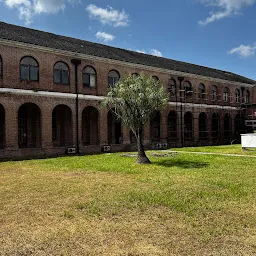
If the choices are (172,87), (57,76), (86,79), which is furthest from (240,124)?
(57,76)

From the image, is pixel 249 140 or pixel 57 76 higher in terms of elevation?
pixel 57 76

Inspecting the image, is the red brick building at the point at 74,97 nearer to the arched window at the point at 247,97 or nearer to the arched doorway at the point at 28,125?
the arched doorway at the point at 28,125

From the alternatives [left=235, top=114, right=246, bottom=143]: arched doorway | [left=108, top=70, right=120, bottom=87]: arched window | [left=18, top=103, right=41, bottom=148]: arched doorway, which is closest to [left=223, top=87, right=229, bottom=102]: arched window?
[left=235, top=114, right=246, bottom=143]: arched doorway

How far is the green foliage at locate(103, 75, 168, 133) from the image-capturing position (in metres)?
14.5

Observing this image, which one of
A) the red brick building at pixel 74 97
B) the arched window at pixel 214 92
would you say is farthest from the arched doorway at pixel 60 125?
the arched window at pixel 214 92

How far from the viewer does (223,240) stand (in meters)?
4.58

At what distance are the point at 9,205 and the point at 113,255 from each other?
3.82 metres

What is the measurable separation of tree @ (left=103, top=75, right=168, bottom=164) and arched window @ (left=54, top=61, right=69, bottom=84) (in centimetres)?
780

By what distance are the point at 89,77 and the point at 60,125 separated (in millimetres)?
4581

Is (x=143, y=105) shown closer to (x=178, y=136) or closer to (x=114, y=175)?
(x=114, y=175)

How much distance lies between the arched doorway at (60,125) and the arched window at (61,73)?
2381mm

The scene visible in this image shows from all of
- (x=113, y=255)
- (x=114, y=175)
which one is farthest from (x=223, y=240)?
(x=114, y=175)

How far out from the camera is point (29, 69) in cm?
1989

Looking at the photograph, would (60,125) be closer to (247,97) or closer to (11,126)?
(11,126)
